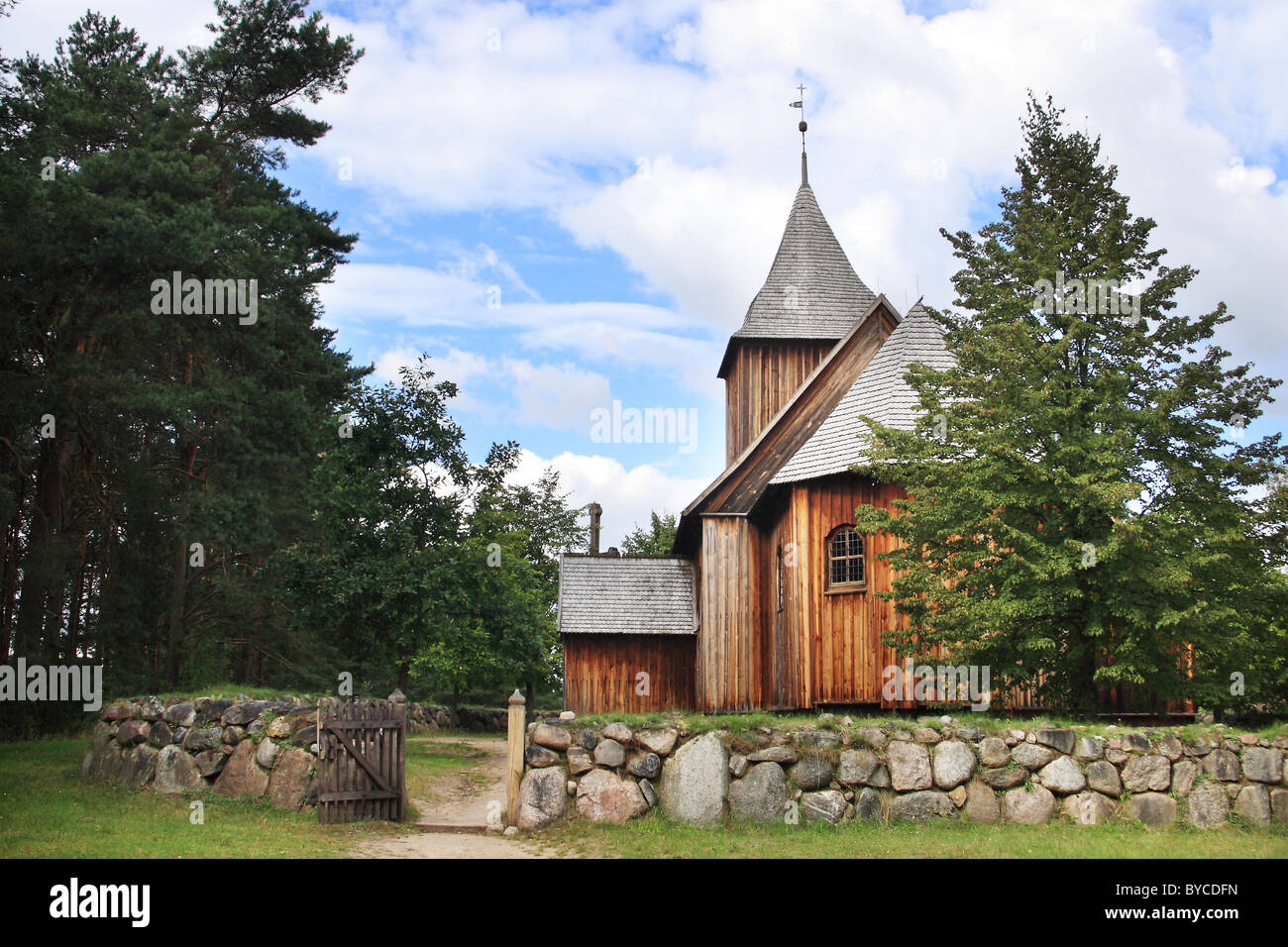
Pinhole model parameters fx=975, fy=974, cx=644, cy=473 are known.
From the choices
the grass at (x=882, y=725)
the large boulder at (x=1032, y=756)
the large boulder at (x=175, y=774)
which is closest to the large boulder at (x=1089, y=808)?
the large boulder at (x=1032, y=756)

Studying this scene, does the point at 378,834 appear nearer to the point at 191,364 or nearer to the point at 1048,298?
the point at 1048,298

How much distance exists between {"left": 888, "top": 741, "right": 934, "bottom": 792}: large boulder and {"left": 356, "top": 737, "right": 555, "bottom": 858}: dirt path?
4437mm

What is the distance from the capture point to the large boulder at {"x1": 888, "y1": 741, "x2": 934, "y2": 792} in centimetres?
1229

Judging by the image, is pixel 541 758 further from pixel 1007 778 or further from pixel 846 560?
pixel 846 560

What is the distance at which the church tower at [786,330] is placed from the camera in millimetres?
27406

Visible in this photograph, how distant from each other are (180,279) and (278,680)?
702 inches

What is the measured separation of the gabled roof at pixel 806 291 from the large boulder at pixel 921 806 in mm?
16819

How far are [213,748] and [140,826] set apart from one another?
2.49 meters

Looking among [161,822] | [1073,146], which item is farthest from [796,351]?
[161,822]

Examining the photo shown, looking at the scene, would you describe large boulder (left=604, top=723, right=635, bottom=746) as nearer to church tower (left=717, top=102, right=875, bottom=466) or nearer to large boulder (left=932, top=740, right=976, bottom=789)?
large boulder (left=932, top=740, right=976, bottom=789)

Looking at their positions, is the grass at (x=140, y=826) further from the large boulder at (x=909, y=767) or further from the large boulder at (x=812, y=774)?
the large boulder at (x=909, y=767)

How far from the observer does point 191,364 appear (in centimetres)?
2878

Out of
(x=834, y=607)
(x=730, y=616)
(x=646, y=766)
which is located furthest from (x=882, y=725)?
(x=730, y=616)

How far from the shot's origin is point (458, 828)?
43.0 ft
